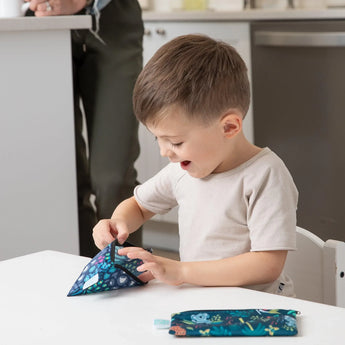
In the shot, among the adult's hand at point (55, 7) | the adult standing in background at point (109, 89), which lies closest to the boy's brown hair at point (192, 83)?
the adult's hand at point (55, 7)

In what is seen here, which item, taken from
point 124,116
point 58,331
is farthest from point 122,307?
point 124,116

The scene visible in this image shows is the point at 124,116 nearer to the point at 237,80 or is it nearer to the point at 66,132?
the point at 66,132

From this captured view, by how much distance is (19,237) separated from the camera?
2.00 meters

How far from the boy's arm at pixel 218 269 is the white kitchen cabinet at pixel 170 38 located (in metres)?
1.88

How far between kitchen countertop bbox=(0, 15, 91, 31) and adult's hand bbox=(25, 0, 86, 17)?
4.3 inches

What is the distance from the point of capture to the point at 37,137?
2.01 meters

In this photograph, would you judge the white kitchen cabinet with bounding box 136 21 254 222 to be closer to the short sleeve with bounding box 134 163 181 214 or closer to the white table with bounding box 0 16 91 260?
the white table with bounding box 0 16 91 260

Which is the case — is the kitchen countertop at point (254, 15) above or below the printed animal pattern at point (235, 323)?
above

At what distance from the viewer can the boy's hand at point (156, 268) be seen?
3.43ft

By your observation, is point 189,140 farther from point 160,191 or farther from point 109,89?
point 109,89

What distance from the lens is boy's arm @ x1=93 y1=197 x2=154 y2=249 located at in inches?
48.1

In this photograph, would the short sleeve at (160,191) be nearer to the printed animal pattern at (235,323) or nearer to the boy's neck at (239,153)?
the boy's neck at (239,153)

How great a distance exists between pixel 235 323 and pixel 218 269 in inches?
9.8

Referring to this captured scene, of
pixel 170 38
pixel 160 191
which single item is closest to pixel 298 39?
pixel 170 38
